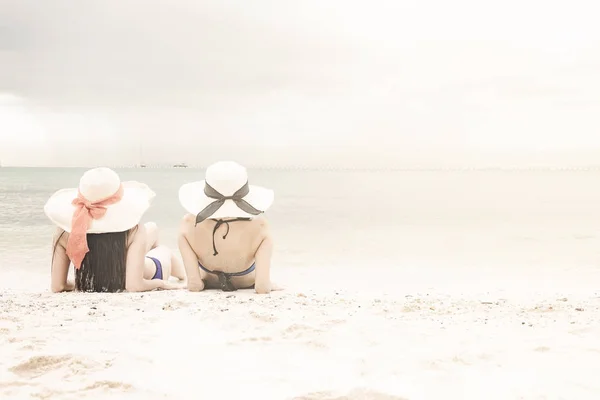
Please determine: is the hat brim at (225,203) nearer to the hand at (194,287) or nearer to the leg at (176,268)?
the hand at (194,287)

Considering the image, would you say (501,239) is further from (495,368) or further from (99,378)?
(99,378)

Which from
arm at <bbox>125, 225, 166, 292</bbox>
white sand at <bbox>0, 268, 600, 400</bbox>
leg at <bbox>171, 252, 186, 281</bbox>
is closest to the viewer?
white sand at <bbox>0, 268, 600, 400</bbox>

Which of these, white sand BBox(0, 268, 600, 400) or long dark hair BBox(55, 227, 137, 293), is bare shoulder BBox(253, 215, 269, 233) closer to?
white sand BBox(0, 268, 600, 400)

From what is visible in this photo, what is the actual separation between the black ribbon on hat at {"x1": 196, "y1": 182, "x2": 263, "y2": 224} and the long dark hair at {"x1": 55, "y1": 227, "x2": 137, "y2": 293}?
0.77 meters

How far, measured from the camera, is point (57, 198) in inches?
198

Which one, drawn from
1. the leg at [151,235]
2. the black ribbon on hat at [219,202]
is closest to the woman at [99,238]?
the leg at [151,235]

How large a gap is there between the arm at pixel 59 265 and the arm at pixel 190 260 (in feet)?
3.48

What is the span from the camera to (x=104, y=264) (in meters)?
4.88

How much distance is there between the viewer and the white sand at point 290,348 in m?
2.51

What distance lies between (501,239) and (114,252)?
367 inches

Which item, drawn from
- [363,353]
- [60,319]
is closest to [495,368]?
[363,353]

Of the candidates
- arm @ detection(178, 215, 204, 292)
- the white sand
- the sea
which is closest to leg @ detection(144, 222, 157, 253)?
arm @ detection(178, 215, 204, 292)

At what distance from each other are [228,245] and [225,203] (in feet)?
1.30

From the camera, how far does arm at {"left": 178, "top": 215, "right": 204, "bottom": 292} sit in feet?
16.0
